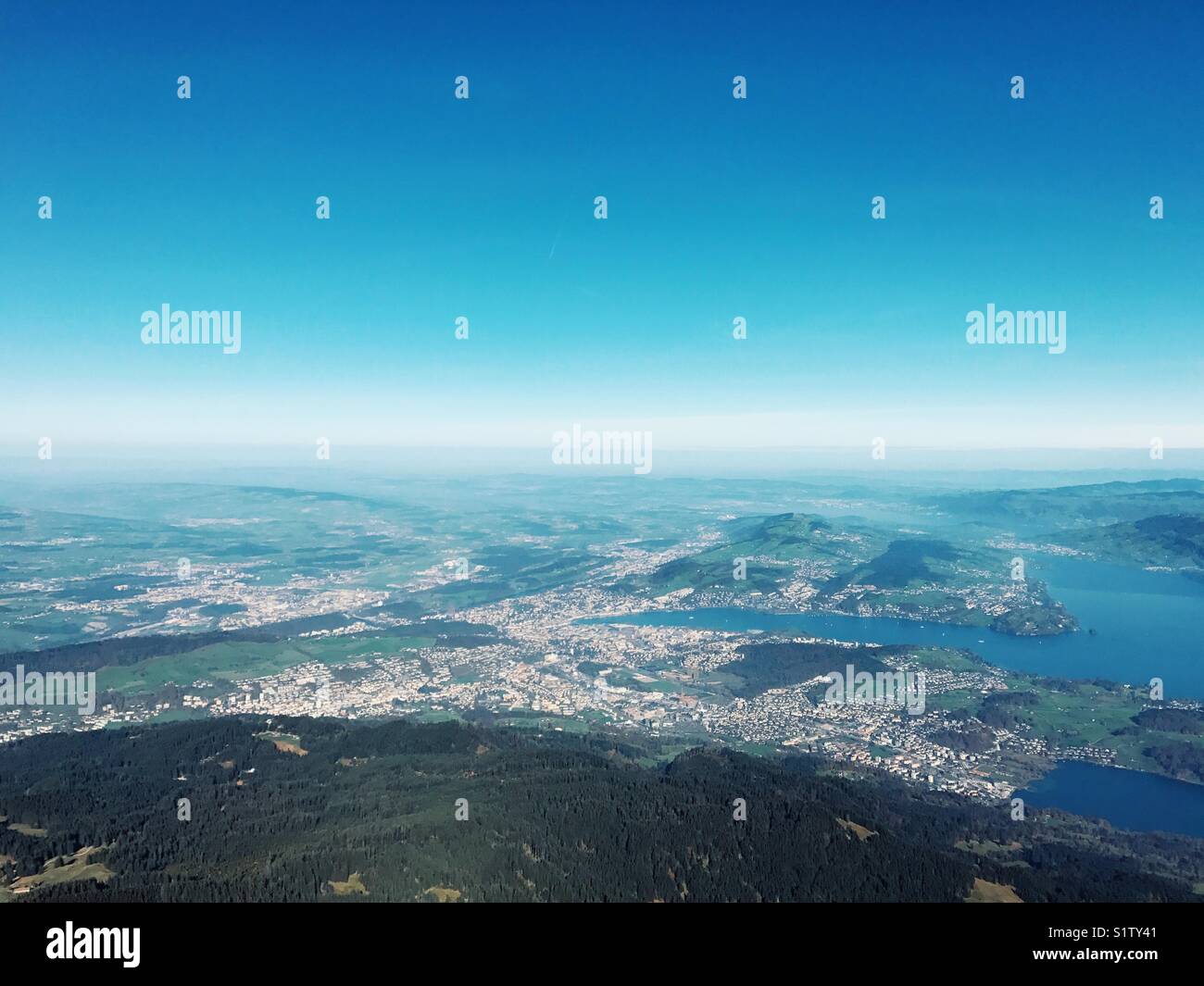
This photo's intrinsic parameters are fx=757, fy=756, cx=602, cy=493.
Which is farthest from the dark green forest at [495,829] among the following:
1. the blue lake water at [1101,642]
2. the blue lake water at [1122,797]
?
the blue lake water at [1101,642]

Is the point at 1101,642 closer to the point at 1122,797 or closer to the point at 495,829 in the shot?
the point at 1122,797

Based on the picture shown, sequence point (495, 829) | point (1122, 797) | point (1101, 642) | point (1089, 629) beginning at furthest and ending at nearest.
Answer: point (1089, 629), point (1101, 642), point (1122, 797), point (495, 829)

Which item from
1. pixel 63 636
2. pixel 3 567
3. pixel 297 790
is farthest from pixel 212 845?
pixel 3 567

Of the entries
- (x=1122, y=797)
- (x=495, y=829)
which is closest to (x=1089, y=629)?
(x=1122, y=797)

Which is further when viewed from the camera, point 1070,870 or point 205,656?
point 205,656

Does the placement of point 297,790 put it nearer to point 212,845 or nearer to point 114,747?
point 212,845

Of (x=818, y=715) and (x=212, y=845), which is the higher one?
(x=212, y=845)

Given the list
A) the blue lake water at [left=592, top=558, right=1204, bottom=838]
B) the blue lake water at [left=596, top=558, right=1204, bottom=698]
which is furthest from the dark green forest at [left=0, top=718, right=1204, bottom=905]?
the blue lake water at [left=596, top=558, right=1204, bottom=698]
